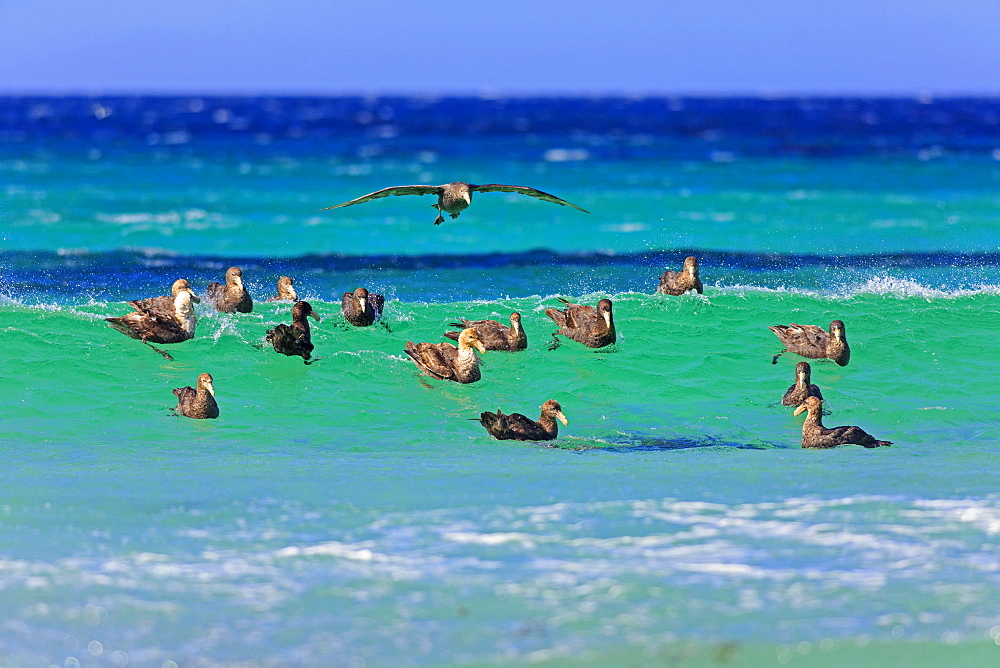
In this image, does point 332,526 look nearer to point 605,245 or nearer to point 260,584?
point 260,584

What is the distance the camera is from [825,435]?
11.9m

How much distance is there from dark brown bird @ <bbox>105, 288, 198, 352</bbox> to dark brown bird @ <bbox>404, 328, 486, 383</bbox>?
3.09m

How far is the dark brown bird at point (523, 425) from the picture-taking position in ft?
39.9

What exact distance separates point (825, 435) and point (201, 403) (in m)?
6.12

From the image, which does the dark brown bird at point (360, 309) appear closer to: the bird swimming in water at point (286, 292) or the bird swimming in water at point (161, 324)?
the bird swimming in water at point (286, 292)

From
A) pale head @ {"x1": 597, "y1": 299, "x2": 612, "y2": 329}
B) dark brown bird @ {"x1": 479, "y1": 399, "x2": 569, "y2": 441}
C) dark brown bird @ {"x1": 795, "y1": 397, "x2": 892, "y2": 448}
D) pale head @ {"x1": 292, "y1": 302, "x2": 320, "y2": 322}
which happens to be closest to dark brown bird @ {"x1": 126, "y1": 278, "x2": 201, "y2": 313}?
pale head @ {"x1": 292, "y1": 302, "x2": 320, "y2": 322}

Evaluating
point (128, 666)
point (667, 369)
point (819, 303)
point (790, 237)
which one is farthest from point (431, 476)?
point (790, 237)

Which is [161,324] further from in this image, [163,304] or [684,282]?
[684,282]

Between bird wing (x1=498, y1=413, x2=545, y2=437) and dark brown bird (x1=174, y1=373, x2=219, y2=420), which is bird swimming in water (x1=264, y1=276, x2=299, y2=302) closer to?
dark brown bird (x1=174, y1=373, x2=219, y2=420)

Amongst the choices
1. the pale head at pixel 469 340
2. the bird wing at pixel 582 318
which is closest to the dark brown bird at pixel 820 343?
the bird wing at pixel 582 318

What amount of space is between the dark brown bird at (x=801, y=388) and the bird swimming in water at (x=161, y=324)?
7.32 m

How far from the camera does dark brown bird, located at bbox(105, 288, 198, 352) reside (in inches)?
625

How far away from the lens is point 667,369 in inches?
606

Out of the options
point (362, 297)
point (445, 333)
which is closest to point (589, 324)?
point (445, 333)
